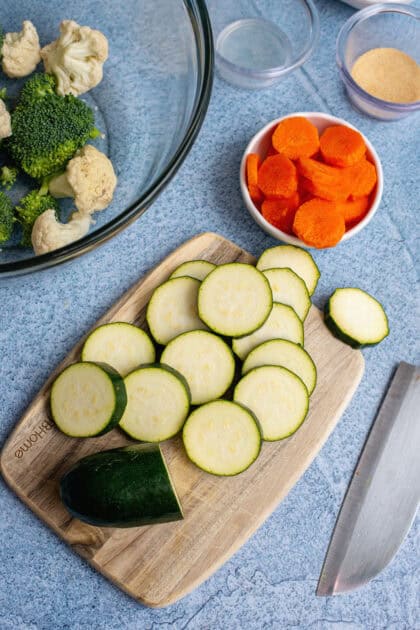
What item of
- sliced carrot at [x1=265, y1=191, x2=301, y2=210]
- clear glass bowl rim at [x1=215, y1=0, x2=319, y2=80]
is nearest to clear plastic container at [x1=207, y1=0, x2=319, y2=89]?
clear glass bowl rim at [x1=215, y1=0, x2=319, y2=80]

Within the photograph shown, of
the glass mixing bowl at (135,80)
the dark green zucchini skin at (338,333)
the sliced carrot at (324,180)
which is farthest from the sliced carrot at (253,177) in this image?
the dark green zucchini skin at (338,333)

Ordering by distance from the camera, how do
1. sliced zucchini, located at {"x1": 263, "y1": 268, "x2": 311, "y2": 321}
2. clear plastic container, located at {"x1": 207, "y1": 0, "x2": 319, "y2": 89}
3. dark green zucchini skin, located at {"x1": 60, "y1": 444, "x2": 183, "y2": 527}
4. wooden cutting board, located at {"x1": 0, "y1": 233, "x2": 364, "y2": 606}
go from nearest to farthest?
dark green zucchini skin, located at {"x1": 60, "y1": 444, "x2": 183, "y2": 527} < wooden cutting board, located at {"x1": 0, "y1": 233, "x2": 364, "y2": 606} < sliced zucchini, located at {"x1": 263, "y1": 268, "x2": 311, "y2": 321} < clear plastic container, located at {"x1": 207, "y1": 0, "x2": 319, "y2": 89}

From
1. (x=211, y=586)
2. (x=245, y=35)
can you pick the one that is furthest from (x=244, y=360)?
(x=245, y=35)

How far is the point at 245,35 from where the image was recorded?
1933mm

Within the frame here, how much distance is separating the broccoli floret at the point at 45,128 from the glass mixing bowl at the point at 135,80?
0.10 m

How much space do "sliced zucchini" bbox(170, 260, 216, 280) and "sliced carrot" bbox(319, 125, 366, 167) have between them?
1.31 ft

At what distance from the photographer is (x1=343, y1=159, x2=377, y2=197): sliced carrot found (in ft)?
5.67

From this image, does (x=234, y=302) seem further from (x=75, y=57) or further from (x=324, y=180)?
(x=75, y=57)

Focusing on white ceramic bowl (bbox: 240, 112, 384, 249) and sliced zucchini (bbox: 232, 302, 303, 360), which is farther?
white ceramic bowl (bbox: 240, 112, 384, 249)

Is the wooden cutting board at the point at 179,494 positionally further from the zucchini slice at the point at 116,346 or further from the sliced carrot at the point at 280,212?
the sliced carrot at the point at 280,212

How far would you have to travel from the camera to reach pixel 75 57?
1630 mm

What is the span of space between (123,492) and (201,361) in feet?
1.09

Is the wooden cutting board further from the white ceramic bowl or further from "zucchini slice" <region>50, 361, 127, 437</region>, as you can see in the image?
the white ceramic bowl

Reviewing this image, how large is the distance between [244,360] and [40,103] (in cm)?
75
